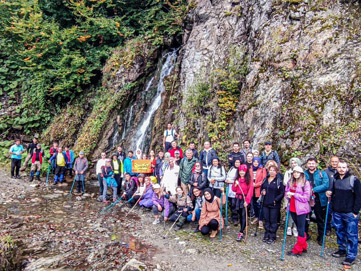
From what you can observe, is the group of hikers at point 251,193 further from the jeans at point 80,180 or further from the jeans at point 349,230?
the jeans at point 80,180

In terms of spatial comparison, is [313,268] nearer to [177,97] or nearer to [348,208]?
[348,208]

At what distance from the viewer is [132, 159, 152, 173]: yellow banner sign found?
36.4ft

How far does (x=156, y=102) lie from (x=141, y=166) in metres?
6.19

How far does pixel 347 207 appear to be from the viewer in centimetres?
623

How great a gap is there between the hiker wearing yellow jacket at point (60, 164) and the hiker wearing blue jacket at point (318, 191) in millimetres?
11959

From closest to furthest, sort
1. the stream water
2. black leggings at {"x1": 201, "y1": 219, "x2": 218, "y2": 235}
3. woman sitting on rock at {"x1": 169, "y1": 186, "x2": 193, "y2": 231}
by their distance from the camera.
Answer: the stream water
black leggings at {"x1": 201, "y1": 219, "x2": 218, "y2": 235}
woman sitting on rock at {"x1": 169, "y1": 186, "x2": 193, "y2": 231}

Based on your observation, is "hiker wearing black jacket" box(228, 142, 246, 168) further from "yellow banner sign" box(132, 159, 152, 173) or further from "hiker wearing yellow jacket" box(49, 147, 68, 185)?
"hiker wearing yellow jacket" box(49, 147, 68, 185)

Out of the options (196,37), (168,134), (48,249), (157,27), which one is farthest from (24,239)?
(157,27)

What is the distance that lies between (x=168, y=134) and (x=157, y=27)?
33.1ft

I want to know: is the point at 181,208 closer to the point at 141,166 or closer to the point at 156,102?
the point at 141,166

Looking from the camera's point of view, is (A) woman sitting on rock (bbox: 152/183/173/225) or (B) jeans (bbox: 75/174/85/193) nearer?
(A) woman sitting on rock (bbox: 152/183/173/225)

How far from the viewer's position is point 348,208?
6215 millimetres

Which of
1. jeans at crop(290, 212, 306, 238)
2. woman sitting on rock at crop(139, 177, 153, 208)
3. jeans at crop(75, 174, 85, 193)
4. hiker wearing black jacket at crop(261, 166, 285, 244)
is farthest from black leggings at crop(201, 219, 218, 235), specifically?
jeans at crop(75, 174, 85, 193)

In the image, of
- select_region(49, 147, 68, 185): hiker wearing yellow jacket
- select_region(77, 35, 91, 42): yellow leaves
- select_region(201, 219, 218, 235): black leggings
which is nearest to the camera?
select_region(201, 219, 218, 235): black leggings
